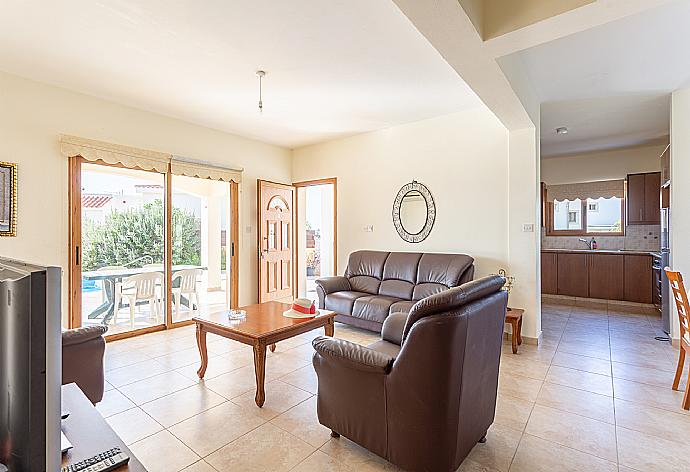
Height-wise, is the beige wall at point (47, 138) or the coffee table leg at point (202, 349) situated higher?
the beige wall at point (47, 138)

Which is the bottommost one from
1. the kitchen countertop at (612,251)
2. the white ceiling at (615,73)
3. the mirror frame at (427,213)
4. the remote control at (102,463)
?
the remote control at (102,463)

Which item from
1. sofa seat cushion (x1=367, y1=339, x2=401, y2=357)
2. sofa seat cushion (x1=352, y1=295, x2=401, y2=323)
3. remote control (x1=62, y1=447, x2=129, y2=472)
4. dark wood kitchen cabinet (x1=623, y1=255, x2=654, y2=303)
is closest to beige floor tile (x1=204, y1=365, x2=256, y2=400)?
sofa seat cushion (x1=367, y1=339, x2=401, y2=357)

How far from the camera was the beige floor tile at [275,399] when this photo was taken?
2439 millimetres

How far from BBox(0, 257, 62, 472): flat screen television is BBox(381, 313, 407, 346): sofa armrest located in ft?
6.92

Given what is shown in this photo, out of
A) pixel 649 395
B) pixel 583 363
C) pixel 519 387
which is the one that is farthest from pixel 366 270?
pixel 649 395

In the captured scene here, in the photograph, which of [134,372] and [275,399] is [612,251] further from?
[134,372]

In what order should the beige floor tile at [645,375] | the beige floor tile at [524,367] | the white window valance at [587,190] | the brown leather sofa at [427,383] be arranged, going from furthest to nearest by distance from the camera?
the white window valance at [587,190]
the beige floor tile at [524,367]
the beige floor tile at [645,375]
the brown leather sofa at [427,383]

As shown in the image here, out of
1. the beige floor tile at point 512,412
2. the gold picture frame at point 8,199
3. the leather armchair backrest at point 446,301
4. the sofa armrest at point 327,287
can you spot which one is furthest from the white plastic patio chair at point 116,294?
the beige floor tile at point 512,412

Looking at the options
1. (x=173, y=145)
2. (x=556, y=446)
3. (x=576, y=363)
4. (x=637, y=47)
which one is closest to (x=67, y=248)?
(x=173, y=145)

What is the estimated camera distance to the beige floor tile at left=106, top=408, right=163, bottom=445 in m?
2.14

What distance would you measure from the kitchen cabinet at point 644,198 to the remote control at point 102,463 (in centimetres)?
770

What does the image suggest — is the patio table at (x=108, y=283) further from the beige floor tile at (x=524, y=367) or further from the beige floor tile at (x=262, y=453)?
the beige floor tile at (x=524, y=367)

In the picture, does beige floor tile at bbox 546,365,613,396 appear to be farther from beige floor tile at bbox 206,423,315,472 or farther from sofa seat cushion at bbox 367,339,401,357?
beige floor tile at bbox 206,423,315,472

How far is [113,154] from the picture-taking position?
13.2ft
